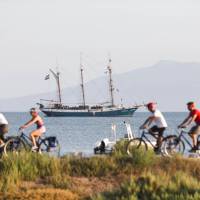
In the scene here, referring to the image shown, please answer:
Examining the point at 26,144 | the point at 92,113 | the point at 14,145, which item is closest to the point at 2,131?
the point at 14,145

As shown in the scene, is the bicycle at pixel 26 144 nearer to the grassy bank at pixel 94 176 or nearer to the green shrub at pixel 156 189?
the grassy bank at pixel 94 176

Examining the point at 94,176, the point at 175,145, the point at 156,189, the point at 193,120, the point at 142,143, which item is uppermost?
the point at 193,120

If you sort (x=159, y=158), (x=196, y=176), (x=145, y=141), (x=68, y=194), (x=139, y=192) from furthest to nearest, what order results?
(x=145, y=141) < (x=159, y=158) < (x=196, y=176) < (x=68, y=194) < (x=139, y=192)

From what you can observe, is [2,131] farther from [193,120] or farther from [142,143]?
[193,120]

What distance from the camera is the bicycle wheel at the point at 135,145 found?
75.7 ft

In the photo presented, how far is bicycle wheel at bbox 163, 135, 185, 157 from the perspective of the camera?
2377 cm

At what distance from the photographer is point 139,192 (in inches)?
698

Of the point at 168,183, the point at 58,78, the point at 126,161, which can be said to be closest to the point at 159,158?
the point at 126,161

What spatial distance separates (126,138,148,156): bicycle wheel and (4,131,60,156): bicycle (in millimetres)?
2222

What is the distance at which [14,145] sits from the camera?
23672 millimetres

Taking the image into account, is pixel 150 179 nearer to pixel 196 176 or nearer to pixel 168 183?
pixel 168 183

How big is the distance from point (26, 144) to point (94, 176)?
3673mm

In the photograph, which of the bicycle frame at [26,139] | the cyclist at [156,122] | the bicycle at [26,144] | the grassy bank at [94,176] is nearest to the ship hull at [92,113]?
the bicycle at [26,144]

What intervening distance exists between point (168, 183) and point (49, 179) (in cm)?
→ 389
